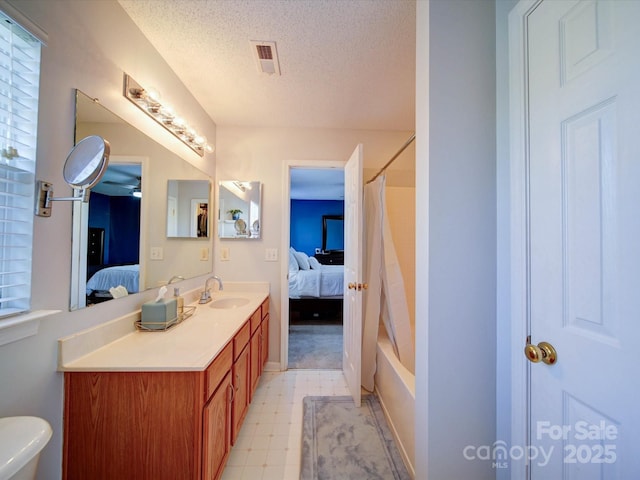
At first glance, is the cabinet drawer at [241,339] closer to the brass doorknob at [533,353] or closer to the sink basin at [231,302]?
the sink basin at [231,302]

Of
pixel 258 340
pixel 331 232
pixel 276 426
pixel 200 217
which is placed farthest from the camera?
pixel 331 232

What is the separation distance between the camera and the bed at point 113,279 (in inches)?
41.2

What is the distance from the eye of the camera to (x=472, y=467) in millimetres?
899

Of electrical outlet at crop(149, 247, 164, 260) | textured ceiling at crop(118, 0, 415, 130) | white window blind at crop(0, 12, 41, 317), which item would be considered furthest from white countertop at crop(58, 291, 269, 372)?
textured ceiling at crop(118, 0, 415, 130)

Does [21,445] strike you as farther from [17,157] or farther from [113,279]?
[17,157]

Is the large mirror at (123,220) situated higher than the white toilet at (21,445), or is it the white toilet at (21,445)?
the large mirror at (123,220)

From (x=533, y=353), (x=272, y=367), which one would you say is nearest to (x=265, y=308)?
(x=272, y=367)

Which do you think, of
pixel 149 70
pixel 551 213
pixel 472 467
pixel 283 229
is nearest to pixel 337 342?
pixel 283 229

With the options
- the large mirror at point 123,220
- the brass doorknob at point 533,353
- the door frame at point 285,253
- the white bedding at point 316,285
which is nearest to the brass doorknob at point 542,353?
the brass doorknob at point 533,353

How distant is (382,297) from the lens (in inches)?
81.1

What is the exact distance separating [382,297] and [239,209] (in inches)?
63.1

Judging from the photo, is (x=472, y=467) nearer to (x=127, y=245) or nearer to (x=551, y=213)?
(x=551, y=213)

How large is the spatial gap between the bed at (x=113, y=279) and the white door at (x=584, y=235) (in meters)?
1.78

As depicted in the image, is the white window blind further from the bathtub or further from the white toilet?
the bathtub
